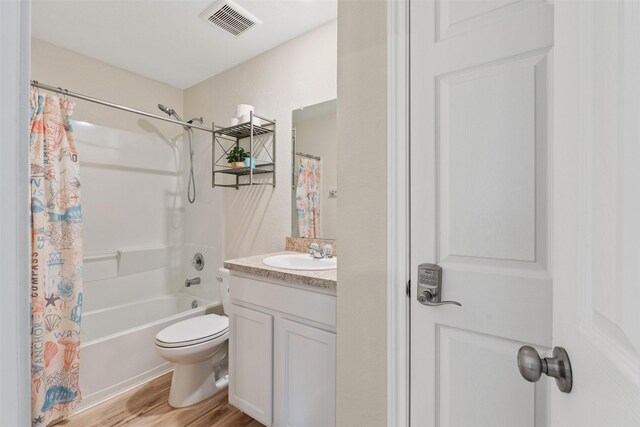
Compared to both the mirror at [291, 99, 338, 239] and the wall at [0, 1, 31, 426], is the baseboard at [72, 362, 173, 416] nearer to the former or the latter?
the mirror at [291, 99, 338, 239]

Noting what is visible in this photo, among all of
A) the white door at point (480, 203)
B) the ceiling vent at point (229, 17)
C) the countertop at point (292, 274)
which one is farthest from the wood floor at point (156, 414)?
the ceiling vent at point (229, 17)

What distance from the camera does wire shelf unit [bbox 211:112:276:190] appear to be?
2205 mm

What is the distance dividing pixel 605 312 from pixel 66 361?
236 centimetres

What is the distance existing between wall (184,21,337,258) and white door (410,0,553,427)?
111 centimetres

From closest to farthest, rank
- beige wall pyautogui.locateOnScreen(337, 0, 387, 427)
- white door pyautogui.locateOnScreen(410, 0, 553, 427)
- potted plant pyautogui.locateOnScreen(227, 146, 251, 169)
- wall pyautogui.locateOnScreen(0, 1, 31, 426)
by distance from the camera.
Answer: wall pyautogui.locateOnScreen(0, 1, 31, 426), white door pyautogui.locateOnScreen(410, 0, 553, 427), beige wall pyautogui.locateOnScreen(337, 0, 387, 427), potted plant pyautogui.locateOnScreen(227, 146, 251, 169)

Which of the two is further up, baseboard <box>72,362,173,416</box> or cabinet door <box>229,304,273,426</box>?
cabinet door <box>229,304,273,426</box>

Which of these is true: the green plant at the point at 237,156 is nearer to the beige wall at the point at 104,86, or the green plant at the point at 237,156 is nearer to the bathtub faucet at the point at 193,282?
the beige wall at the point at 104,86

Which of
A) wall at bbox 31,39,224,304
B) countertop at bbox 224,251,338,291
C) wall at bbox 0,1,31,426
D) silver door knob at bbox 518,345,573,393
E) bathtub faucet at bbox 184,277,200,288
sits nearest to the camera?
wall at bbox 0,1,31,426

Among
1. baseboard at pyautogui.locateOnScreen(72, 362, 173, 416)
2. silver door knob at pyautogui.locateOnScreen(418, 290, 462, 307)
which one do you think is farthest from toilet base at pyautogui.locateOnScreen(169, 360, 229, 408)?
silver door knob at pyautogui.locateOnScreen(418, 290, 462, 307)

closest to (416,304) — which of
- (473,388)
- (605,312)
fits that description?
(473,388)

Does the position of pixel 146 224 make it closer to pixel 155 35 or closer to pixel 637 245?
pixel 155 35

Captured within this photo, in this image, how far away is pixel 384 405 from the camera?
100 cm

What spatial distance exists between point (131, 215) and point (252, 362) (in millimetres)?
1914

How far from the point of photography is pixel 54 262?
1.73 m
